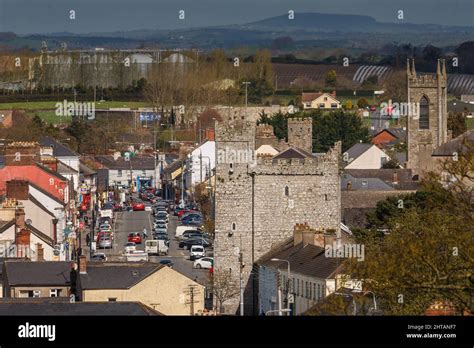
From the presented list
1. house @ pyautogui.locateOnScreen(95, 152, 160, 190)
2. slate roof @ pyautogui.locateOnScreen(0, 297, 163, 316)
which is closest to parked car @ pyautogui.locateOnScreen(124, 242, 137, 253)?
slate roof @ pyautogui.locateOnScreen(0, 297, 163, 316)

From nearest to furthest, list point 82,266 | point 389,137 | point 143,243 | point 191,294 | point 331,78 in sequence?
point 82,266
point 191,294
point 143,243
point 389,137
point 331,78

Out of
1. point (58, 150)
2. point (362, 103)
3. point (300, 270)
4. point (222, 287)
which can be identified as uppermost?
point (300, 270)

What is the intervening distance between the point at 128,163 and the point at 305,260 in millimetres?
60894

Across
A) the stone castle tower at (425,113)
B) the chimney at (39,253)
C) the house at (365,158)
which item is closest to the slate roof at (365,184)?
the house at (365,158)

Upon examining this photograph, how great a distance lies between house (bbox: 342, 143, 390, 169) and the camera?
87.1 metres

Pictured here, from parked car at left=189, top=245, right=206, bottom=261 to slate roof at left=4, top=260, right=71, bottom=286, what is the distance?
54.4 ft

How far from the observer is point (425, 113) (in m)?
87.8

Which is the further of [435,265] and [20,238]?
[20,238]

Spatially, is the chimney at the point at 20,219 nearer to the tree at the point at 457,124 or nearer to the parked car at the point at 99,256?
the parked car at the point at 99,256

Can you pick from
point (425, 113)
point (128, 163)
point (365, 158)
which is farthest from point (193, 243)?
point (128, 163)

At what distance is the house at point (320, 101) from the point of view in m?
131

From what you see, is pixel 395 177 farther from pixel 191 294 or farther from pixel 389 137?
pixel 191 294

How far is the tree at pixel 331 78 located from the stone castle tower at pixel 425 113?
1872 inches

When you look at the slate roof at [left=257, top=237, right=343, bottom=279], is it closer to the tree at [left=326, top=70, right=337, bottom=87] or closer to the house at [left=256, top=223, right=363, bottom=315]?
the house at [left=256, top=223, right=363, bottom=315]
